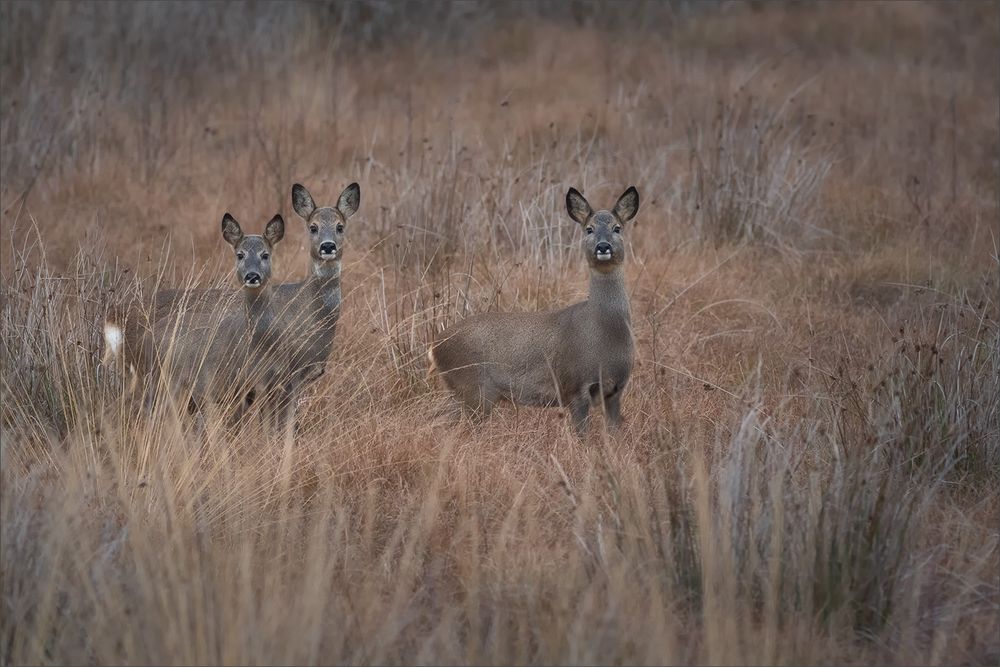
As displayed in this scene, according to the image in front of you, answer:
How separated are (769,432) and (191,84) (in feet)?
32.2

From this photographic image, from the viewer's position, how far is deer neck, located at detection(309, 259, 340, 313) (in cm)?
709

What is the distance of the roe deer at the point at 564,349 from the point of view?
644 centimetres

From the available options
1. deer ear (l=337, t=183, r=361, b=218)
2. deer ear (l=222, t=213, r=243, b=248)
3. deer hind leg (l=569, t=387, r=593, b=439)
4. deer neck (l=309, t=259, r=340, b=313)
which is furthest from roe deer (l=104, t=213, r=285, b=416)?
deer hind leg (l=569, t=387, r=593, b=439)

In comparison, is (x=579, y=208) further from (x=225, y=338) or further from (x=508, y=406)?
(x=225, y=338)

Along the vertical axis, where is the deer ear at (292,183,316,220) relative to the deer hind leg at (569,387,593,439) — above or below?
above

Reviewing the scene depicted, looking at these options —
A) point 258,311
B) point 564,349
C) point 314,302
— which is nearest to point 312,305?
point 314,302

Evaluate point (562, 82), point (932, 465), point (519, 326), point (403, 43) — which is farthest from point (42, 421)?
point (403, 43)

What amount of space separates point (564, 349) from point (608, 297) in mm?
303

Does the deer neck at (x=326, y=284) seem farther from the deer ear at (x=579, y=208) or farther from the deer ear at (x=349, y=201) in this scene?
the deer ear at (x=579, y=208)

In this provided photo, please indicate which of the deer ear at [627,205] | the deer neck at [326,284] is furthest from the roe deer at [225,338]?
the deer ear at [627,205]

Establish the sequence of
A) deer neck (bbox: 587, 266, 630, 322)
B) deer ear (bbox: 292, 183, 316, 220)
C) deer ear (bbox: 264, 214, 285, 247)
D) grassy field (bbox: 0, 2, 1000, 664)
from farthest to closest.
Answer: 1. deer ear (bbox: 292, 183, 316, 220)
2. deer ear (bbox: 264, 214, 285, 247)
3. deer neck (bbox: 587, 266, 630, 322)
4. grassy field (bbox: 0, 2, 1000, 664)

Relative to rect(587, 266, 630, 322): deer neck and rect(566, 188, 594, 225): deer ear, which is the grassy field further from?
rect(566, 188, 594, 225): deer ear

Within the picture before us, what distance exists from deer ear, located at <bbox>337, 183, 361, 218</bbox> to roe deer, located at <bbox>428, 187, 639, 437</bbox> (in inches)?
40.5

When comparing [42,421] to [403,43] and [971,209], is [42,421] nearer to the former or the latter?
[971,209]
